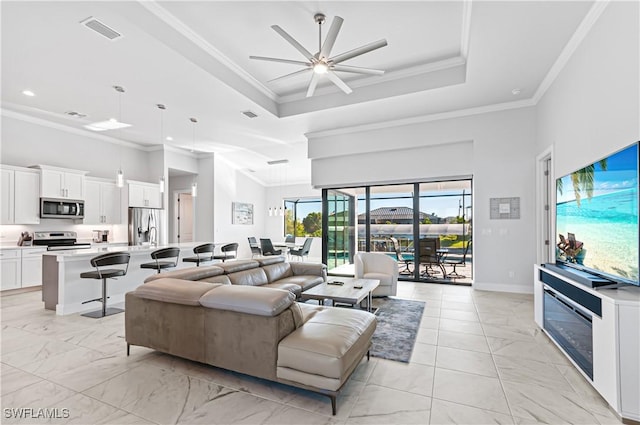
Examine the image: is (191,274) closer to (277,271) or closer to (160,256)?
(277,271)

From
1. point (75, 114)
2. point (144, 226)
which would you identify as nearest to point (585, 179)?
point (75, 114)

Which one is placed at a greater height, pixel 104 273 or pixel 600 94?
pixel 600 94

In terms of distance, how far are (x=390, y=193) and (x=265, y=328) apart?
5.25m

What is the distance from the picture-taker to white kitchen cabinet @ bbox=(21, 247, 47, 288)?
549 centimetres

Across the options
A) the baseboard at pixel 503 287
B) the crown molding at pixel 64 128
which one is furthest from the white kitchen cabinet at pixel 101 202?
the baseboard at pixel 503 287

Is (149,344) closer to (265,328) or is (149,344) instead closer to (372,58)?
(265,328)

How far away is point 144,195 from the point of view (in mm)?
7605

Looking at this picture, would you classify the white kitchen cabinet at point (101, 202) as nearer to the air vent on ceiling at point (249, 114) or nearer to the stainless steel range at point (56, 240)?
the stainless steel range at point (56, 240)

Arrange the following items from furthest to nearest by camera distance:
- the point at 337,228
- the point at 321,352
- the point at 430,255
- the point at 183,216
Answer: the point at 183,216
the point at 337,228
the point at 430,255
the point at 321,352

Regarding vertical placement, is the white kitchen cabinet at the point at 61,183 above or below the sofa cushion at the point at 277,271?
above

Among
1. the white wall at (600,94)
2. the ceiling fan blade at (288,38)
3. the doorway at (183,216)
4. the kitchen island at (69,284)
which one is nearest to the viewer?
the white wall at (600,94)

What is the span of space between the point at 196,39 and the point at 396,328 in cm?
432

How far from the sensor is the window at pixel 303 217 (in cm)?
1152

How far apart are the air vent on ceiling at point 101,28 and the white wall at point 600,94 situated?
4791mm
